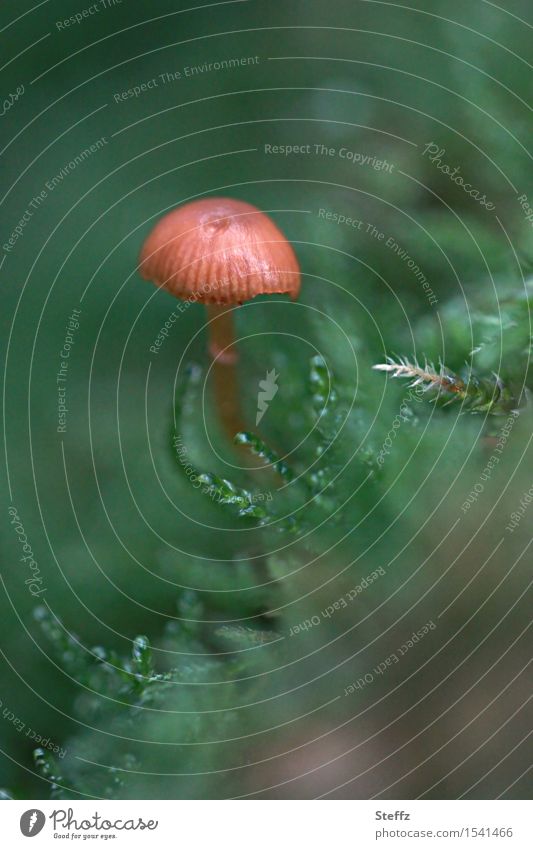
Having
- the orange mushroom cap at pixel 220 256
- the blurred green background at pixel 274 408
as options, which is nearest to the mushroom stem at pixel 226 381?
the blurred green background at pixel 274 408

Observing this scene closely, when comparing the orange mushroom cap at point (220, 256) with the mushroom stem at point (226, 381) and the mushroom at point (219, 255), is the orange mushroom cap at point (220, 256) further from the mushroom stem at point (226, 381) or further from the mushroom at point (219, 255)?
the mushroom stem at point (226, 381)

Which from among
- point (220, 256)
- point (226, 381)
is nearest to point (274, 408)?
point (226, 381)

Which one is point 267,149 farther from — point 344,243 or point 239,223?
point 239,223

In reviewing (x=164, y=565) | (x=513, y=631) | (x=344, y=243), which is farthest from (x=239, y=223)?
(x=513, y=631)

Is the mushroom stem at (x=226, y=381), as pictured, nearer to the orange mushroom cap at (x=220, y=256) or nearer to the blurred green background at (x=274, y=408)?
the blurred green background at (x=274, y=408)

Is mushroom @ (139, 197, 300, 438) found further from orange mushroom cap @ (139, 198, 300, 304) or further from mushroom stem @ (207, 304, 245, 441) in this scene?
mushroom stem @ (207, 304, 245, 441)

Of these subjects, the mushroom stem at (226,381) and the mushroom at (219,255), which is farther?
the mushroom stem at (226,381)

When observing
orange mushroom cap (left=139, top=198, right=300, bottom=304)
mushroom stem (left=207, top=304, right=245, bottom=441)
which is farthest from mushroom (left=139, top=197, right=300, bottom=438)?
mushroom stem (left=207, top=304, right=245, bottom=441)
